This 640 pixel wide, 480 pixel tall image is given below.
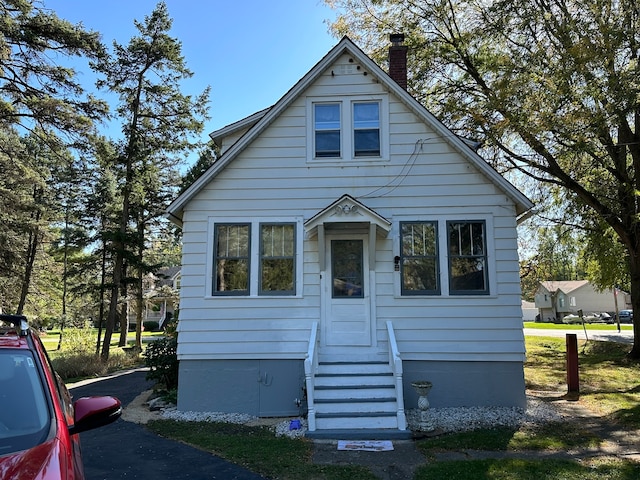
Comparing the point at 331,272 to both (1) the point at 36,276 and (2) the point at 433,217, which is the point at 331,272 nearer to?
(2) the point at 433,217

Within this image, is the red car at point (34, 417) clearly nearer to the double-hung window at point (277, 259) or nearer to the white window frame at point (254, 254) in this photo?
the white window frame at point (254, 254)

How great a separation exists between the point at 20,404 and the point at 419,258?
7125 millimetres

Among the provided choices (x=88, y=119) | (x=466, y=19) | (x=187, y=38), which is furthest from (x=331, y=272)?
(x=187, y=38)

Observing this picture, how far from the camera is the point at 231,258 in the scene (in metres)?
8.88

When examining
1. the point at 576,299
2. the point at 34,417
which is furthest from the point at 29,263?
the point at 576,299

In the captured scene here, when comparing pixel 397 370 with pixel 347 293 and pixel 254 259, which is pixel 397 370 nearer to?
pixel 347 293

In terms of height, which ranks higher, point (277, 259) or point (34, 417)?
point (277, 259)

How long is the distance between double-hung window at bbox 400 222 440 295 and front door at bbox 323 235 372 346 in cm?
75

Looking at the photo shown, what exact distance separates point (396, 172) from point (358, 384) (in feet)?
13.6

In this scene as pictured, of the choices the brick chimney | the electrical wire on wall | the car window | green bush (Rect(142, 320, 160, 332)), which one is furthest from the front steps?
green bush (Rect(142, 320, 160, 332))

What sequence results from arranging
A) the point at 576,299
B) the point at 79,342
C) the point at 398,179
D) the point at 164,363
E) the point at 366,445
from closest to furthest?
the point at 366,445 → the point at 398,179 → the point at 164,363 → the point at 79,342 → the point at 576,299

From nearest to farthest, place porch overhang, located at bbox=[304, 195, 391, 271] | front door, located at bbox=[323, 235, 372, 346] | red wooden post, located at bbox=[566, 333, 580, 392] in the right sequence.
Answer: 1. porch overhang, located at bbox=[304, 195, 391, 271]
2. front door, located at bbox=[323, 235, 372, 346]
3. red wooden post, located at bbox=[566, 333, 580, 392]

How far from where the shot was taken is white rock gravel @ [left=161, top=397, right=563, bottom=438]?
7319mm

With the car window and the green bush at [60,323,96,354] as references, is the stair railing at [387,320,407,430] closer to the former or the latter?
the car window
